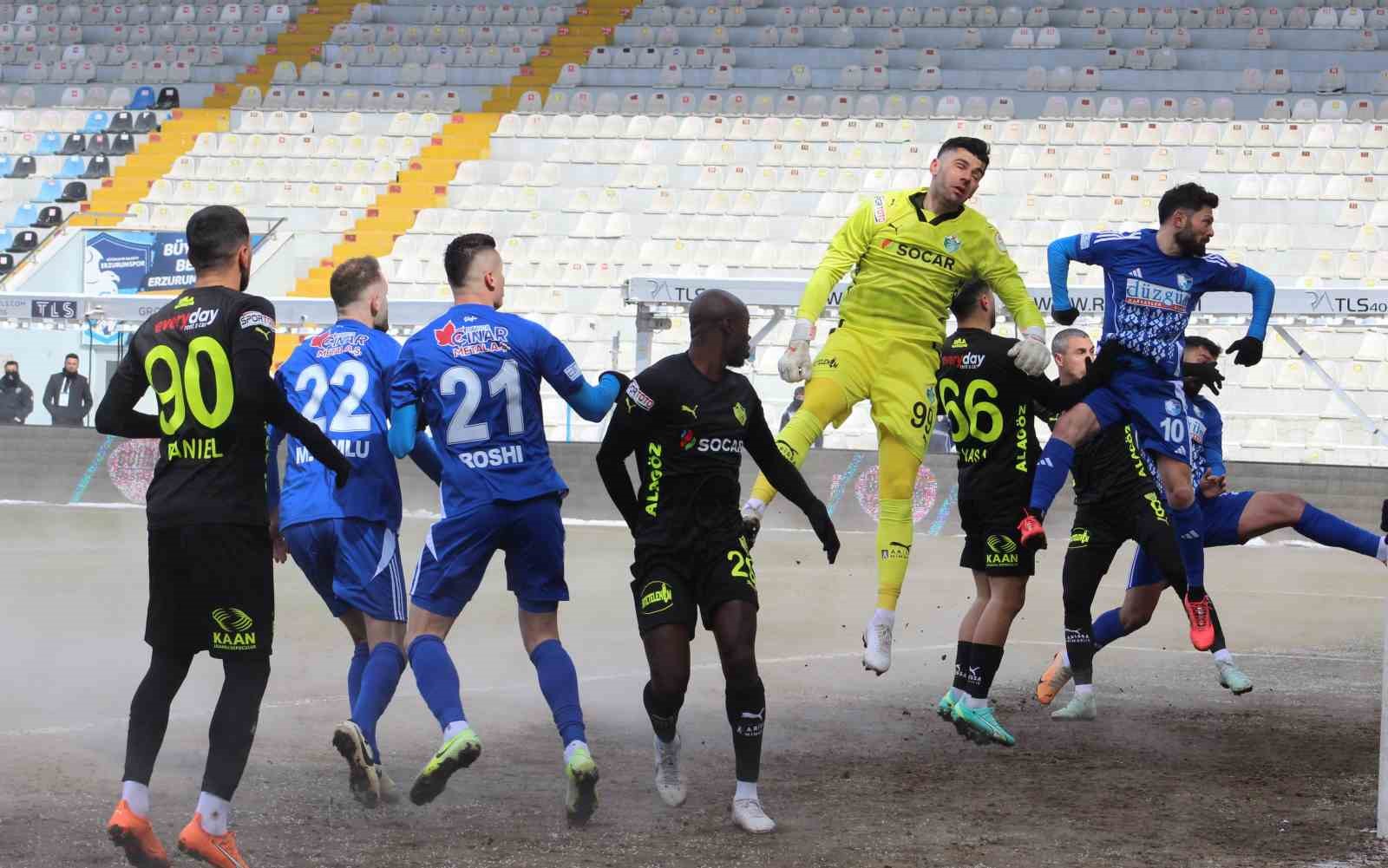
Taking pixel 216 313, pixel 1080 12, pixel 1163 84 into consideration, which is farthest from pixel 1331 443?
pixel 216 313

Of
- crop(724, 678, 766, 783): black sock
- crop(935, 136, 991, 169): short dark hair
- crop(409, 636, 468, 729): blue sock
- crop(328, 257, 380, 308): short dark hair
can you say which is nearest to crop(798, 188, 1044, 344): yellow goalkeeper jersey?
crop(935, 136, 991, 169): short dark hair

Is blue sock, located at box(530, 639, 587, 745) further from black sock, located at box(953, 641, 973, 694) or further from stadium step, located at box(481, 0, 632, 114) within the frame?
stadium step, located at box(481, 0, 632, 114)

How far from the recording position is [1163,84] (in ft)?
82.6

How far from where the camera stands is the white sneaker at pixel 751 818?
5.38 meters

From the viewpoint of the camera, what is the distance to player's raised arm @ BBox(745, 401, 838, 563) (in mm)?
5871

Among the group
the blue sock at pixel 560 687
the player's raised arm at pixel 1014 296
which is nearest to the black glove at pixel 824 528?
the blue sock at pixel 560 687

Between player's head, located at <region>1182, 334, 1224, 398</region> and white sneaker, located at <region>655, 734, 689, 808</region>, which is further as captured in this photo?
player's head, located at <region>1182, 334, 1224, 398</region>

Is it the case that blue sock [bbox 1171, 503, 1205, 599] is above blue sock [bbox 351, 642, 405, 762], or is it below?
above

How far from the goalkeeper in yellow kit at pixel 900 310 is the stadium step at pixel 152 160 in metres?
20.7

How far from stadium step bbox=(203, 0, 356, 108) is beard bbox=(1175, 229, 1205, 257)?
24.3 meters

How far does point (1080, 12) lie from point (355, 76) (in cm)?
1258

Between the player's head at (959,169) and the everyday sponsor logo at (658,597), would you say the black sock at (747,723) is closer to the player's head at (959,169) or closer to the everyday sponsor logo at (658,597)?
the everyday sponsor logo at (658,597)

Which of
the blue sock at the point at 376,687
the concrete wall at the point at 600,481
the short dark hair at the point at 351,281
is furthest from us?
the concrete wall at the point at 600,481

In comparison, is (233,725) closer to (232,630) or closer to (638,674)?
(232,630)
